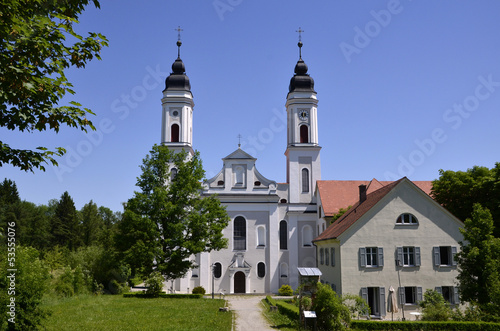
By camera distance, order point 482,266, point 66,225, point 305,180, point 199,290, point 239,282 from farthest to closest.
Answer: point 66,225 → point 305,180 → point 239,282 → point 199,290 → point 482,266

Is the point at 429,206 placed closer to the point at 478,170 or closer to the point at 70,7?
the point at 478,170

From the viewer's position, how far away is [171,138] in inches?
1884

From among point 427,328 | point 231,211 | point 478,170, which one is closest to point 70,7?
point 427,328

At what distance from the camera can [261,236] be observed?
152ft

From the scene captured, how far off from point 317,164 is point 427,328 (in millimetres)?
29743

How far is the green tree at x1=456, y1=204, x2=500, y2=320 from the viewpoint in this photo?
19.9 metres

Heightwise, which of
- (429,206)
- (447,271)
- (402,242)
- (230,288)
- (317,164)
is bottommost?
(230,288)

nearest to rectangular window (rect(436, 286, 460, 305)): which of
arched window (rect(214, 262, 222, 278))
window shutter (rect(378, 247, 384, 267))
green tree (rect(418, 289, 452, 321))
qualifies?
green tree (rect(418, 289, 452, 321))

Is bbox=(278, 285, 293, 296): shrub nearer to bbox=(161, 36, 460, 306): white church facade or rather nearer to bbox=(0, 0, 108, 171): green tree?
bbox=(161, 36, 460, 306): white church facade

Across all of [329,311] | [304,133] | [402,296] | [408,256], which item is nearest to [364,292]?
[402,296]

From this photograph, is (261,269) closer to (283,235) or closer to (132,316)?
(283,235)

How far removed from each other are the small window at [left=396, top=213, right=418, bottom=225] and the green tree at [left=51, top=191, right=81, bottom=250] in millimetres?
65077

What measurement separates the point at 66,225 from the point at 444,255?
228ft

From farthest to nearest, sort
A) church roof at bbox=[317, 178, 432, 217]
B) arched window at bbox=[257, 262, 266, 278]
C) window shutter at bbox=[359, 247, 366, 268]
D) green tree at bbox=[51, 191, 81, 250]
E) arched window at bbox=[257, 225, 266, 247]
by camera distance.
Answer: green tree at bbox=[51, 191, 81, 250], arched window at bbox=[257, 225, 266, 247], arched window at bbox=[257, 262, 266, 278], church roof at bbox=[317, 178, 432, 217], window shutter at bbox=[359, 247, 366, 268]
